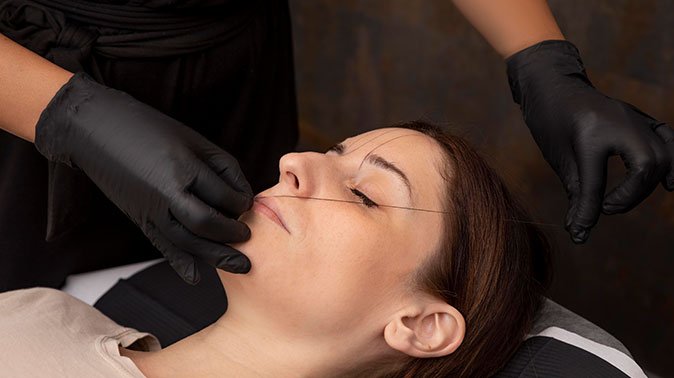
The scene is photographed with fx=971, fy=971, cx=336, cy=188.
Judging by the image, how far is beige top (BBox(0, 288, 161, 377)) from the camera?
1553mm

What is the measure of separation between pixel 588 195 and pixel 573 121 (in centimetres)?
14

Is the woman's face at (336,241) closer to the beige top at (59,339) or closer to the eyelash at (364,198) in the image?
the eyelash at (364,198)

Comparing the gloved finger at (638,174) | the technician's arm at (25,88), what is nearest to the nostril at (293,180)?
the technician's arm at (25,88)

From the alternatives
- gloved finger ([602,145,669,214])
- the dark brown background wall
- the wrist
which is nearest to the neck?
gloved finger ([602,145,669,214])

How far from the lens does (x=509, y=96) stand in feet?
9.55

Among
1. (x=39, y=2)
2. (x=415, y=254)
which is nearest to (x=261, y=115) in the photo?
(x=39, y=2)

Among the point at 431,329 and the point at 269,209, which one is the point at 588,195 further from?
the point at 269,209

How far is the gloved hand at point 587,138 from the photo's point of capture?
162 cm

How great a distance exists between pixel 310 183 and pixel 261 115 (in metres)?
0.65

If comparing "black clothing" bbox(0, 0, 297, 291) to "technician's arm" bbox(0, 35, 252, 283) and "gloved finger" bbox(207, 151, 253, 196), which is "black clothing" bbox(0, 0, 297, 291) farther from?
"gloved finger" bbox(207, 151, 253, 196)

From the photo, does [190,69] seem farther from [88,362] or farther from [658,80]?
[658,80]

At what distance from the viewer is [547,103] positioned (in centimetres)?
176

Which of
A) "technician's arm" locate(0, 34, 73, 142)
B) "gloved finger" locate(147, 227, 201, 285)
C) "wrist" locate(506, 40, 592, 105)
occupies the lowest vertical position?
"gloved finger" locate(147, 227, 201, 285)

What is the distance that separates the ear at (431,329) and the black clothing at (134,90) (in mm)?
677
